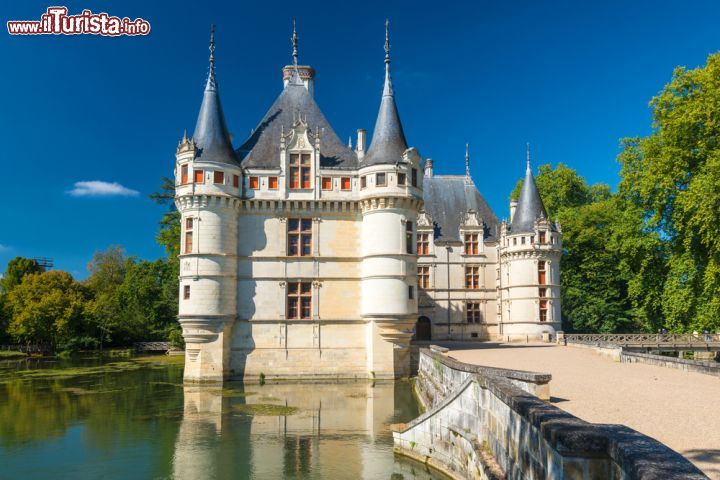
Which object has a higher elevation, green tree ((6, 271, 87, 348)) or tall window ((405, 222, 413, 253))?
tall window ((405, 222, 413, 253))

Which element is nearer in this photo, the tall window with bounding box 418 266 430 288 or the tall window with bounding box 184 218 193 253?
the tall window with bounding box 184 218 193 253

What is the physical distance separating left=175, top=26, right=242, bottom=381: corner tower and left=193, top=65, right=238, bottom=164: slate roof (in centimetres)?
4

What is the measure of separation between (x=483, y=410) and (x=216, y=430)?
825 centimetres

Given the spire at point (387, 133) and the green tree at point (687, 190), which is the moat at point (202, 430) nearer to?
the spire at point (387, 133)

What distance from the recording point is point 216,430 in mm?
15289

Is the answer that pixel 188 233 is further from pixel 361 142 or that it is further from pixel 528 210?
pixel 528 210

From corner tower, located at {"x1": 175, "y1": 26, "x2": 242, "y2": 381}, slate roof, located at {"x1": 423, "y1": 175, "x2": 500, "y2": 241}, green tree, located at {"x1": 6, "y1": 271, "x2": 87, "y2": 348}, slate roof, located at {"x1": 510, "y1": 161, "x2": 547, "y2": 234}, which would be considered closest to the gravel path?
corner tower, located at {"x1": 175, "y1": 26, "x2": 242, "y2": 381}

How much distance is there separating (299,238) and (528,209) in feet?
52.0

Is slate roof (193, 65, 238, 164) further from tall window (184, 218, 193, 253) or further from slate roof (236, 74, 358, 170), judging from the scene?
tall window (184, 218, 193, 253)

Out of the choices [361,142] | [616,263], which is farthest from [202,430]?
[616,263]

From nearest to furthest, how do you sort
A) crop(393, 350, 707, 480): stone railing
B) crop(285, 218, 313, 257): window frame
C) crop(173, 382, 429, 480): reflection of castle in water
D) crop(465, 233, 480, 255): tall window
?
crop(393, 350, 707, 480): stone railing → crop(173, 382, 429, 480): reflection of castle in water → crop(285, 218, 313, 257): window frame → crop(465, 233, 480, 255): tall window

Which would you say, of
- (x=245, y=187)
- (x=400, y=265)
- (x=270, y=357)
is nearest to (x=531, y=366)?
(x=400, y=265)

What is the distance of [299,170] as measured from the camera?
2467cm

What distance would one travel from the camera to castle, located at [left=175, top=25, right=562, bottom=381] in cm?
2331
